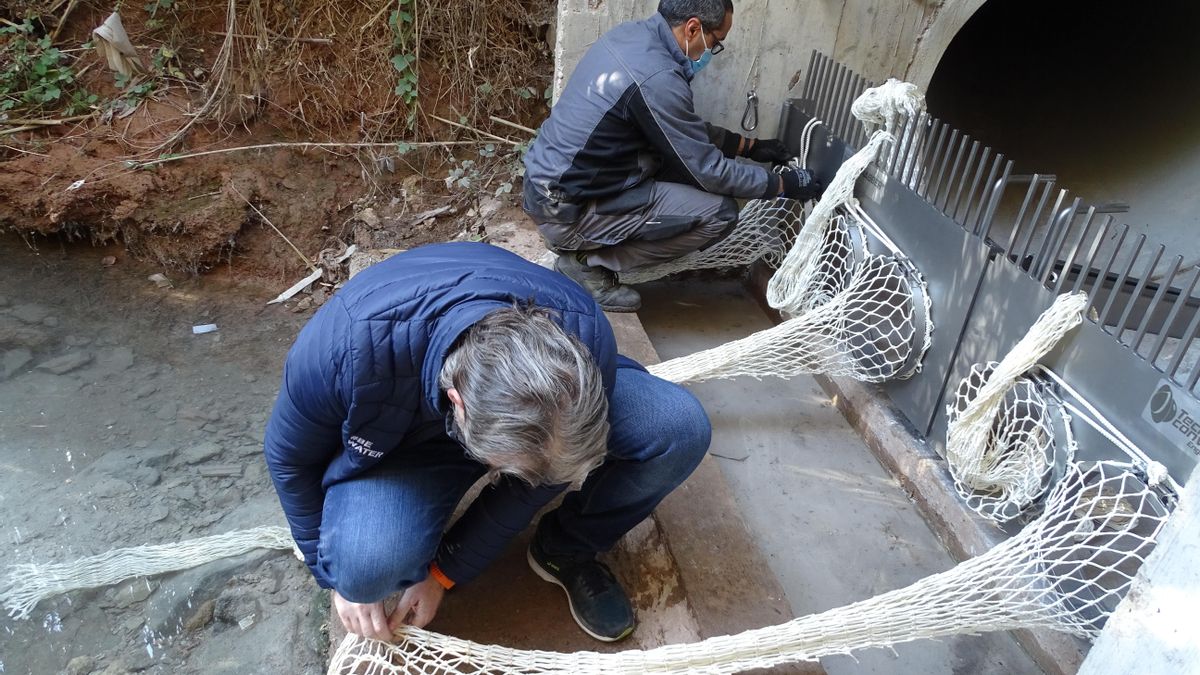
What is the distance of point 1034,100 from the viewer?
5992 mm

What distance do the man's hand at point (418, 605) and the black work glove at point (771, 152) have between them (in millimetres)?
2309

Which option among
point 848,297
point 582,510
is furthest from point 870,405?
point 582,510

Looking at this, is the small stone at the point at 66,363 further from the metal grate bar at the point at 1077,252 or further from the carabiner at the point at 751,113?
the metal grate bar at the point at 1077,252

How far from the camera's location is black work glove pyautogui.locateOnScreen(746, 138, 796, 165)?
3334 millimetres

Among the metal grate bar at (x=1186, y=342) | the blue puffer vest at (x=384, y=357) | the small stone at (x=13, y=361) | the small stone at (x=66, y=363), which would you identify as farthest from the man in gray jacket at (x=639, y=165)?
the small stone at (x=13, y=361)

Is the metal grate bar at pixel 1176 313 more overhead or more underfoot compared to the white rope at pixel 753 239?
more overhead

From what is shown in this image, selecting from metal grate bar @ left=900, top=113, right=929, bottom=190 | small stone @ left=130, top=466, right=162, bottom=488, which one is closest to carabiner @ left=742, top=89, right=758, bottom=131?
metal grate bar @ left=900, top=113, right=929, bottom=190

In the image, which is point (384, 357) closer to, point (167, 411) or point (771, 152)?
point (167, 411)

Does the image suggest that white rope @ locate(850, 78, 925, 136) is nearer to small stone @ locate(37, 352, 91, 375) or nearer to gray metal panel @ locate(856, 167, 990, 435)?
gray metal panel @ locate(856, 167, 990, 435)

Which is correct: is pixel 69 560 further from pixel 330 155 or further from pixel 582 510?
pixel 330 155

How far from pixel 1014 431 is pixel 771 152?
1.63 meters

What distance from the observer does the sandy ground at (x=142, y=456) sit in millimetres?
2111

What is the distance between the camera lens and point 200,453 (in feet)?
9.07

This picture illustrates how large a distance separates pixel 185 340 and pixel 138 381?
343 millimetres
